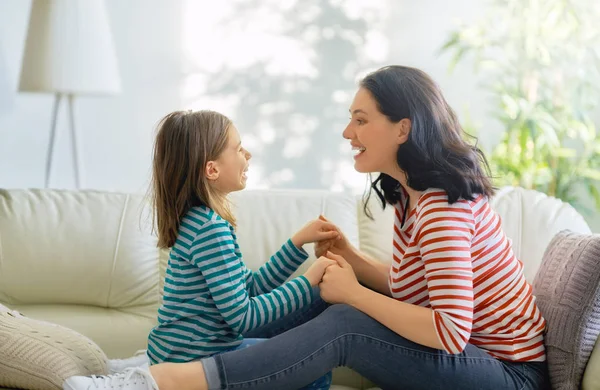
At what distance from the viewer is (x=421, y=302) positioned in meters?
1.64

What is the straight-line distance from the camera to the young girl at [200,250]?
5.26 feet

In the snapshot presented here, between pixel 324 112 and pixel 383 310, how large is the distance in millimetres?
1596

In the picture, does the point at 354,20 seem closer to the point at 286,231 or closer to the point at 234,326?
the point at 286,231

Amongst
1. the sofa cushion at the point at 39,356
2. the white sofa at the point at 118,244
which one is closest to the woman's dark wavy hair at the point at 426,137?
the white sofa at the point at 118,244

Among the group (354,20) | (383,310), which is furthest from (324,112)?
(383,310)

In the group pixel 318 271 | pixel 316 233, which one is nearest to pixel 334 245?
pixel 316 233

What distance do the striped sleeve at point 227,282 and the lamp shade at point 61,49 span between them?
43.7 inches

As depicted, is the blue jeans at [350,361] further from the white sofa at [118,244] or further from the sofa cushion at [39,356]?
the white sofa at [118,244]

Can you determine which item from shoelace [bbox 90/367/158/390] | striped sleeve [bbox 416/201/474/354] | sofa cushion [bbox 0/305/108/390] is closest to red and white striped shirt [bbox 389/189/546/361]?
striped sleeve [bbox 416/201/474/354]

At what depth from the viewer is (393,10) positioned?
117 inches

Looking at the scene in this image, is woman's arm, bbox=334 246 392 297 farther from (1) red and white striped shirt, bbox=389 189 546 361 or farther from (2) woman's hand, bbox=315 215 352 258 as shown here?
(1) red and white striped shirt, bbox=389 189 546 361

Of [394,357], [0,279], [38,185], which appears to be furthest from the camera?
[38,185]

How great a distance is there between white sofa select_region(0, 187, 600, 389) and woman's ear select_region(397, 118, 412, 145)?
0.55 metres

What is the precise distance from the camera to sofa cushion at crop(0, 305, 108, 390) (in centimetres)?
148
